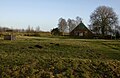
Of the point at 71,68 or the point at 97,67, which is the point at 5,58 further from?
the point at 97,67

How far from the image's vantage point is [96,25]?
67.9 m

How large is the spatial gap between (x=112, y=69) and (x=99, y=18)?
181 ft

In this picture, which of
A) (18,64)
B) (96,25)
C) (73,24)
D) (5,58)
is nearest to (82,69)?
(18,64)

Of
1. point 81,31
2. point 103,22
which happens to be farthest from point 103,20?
point 81,31

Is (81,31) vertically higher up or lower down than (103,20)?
lower down

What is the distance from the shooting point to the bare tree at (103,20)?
220ft

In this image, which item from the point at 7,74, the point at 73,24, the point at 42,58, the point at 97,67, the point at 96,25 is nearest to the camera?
the point at 7,74

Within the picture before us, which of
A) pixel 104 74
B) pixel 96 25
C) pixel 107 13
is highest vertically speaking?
pixel 107 13

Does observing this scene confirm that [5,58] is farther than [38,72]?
Yes

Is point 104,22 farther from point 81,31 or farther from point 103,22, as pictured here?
point 81,31

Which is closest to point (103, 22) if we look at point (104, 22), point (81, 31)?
point (104, 22)

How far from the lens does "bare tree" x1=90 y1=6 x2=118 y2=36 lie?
6694cm

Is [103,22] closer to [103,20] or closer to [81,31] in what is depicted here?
[103,20]

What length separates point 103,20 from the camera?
67500mm
